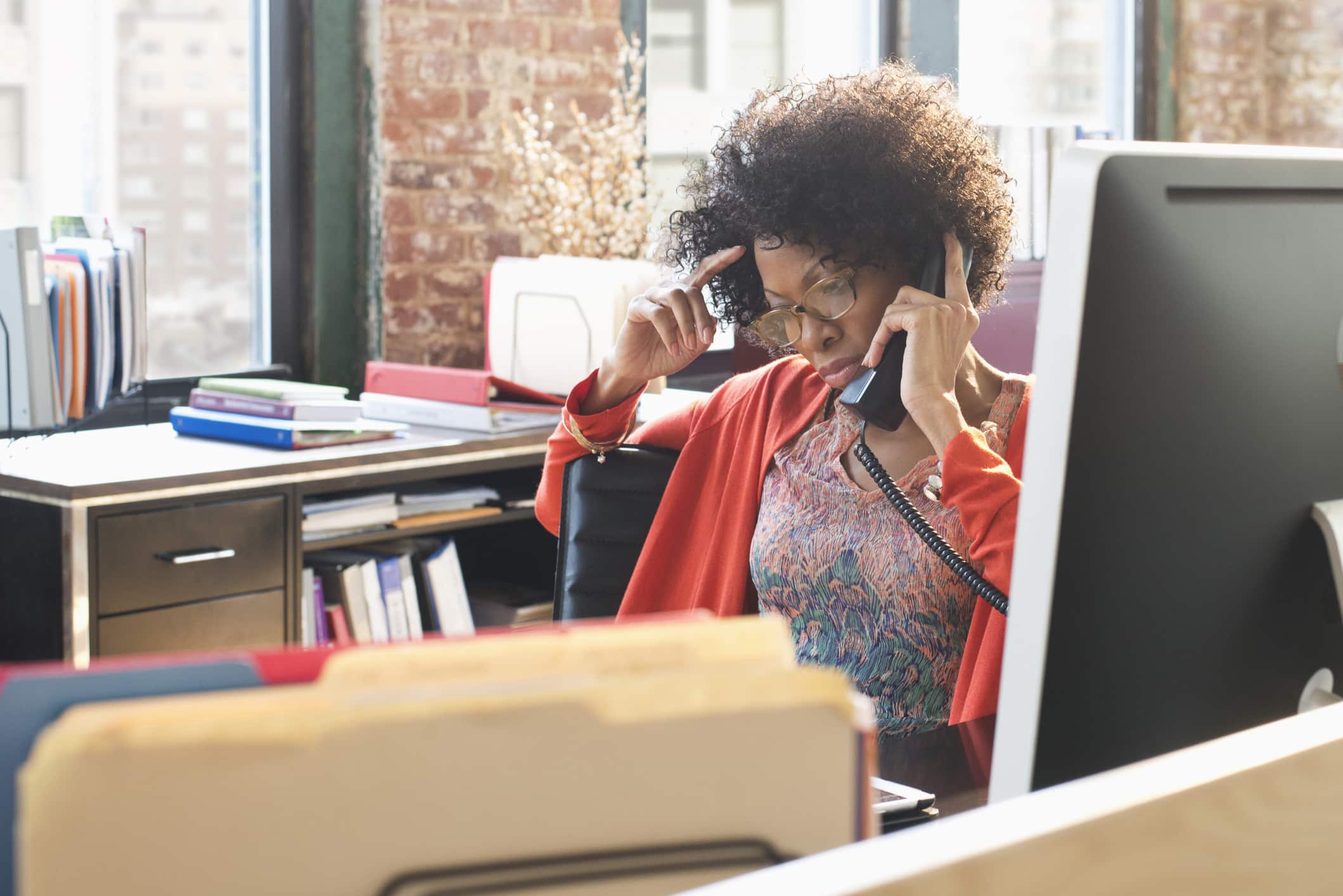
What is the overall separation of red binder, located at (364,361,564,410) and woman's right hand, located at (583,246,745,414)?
903 millimetres

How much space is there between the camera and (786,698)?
1.32 feet

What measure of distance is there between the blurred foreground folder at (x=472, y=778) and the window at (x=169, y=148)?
2768 mm

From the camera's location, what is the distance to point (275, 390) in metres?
2.62

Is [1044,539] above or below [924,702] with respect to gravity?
above

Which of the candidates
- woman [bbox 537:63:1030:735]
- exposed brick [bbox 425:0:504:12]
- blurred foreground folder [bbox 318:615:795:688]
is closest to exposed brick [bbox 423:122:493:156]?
exposed brick [bbox 425:0:504:12]

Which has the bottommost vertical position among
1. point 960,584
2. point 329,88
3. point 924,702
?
point 924,702

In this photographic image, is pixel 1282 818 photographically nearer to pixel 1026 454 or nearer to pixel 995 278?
pixel 1026 454

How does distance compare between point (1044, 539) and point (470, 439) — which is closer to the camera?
point (1044, 539)

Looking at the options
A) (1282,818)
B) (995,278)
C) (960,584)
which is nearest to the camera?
(1282,818)

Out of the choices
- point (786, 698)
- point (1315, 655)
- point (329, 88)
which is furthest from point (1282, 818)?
point (329, 88)

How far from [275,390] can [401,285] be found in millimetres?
689

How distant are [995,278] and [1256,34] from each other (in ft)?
13.8

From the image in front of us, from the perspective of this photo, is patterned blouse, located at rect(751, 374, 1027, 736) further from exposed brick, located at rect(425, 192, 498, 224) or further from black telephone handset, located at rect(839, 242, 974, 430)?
exposed brick, located at rect(425, 192, 498, 224)

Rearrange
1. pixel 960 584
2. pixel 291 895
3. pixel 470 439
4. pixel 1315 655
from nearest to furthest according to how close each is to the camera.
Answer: pixel 291 895
pixel 1315 655
pixel 960 584
pixel 470 439
